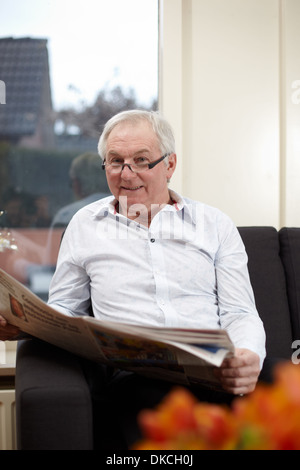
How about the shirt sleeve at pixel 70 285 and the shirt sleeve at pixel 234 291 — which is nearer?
the shirt sleeve at pixel 234 291

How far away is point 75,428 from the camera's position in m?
1.04

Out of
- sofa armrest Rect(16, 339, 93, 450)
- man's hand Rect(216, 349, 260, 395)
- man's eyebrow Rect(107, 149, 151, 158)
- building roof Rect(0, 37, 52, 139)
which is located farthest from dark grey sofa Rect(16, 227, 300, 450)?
building roof Rect(0, 37, 52, 139)

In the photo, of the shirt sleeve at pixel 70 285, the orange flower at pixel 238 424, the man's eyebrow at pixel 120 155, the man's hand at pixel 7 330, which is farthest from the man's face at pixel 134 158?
the orange flower at pixel 238 424

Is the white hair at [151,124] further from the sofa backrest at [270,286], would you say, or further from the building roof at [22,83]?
the building roof at [22,83]

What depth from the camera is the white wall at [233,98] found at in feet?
7.02

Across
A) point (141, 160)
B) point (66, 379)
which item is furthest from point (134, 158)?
point (66, 379)

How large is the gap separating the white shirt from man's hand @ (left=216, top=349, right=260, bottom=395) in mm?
247

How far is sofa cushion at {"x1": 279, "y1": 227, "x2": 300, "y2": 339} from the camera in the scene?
1.79 meters

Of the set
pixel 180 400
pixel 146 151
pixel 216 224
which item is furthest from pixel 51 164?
pixel 180 400

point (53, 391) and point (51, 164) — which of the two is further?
point (51, 164)

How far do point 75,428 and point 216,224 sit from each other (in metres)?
0.79

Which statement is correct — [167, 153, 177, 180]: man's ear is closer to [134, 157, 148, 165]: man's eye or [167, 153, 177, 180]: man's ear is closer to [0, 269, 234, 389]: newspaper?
[134, 157, 148, 165]: man's eye

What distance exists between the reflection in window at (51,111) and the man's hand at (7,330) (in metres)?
0.83

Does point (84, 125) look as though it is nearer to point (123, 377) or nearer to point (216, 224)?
point (216, 224)
